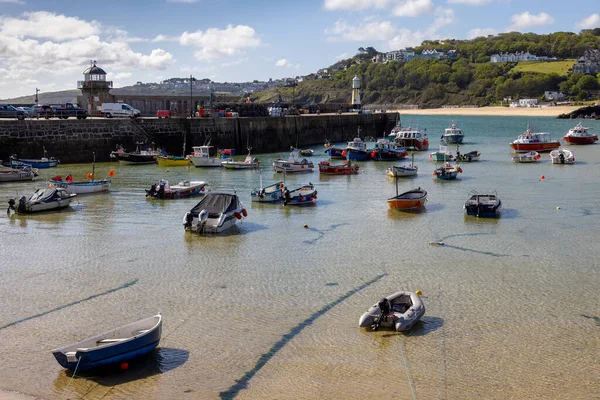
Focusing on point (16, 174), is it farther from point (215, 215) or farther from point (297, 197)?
point (215, 215)

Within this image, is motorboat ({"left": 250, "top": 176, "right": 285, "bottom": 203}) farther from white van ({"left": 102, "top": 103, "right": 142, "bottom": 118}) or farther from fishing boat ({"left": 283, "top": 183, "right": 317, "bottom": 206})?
white van ({"left": 102, "top": 103, "right": 142, "bottom": 118})

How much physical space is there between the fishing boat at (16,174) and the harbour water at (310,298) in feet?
27.9

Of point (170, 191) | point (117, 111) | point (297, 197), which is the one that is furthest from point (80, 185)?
point (117, 111)

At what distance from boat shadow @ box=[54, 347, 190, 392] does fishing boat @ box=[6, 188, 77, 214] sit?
16.9 m

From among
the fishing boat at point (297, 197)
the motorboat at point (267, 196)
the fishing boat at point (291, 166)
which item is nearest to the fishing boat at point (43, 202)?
the motorboat at point (267, 196)

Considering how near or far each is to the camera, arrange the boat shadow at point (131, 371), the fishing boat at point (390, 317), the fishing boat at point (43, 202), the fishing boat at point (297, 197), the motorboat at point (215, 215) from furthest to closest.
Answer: the fishing boat at point (297, 197), the fishing boat at point (43, 202), the motorboat at point (215, 215), the fishing boat at point (390, 317), the boat shadow at point (131, 371)

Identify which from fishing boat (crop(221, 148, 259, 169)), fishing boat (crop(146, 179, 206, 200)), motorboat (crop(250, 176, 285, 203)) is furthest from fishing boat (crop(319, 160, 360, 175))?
motorboat (crop(250, 176, 285, 203))

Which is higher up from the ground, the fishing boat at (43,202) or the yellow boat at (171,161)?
the yellow boat at (171,161)

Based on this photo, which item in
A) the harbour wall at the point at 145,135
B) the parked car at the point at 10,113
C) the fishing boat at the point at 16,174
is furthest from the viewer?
the parked car at the point at 10,113

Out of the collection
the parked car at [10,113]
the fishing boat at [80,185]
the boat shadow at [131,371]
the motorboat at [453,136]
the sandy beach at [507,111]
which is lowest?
the boat shadow at [131,371]

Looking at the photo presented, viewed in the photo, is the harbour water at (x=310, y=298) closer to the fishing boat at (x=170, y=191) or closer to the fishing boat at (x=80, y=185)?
the fishing boat at (x=170, y=191)

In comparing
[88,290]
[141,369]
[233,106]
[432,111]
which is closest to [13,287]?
[88,290]

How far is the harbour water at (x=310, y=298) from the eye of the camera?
1134 cm

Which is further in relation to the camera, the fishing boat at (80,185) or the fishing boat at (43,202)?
the fishing boat at (80,185)
